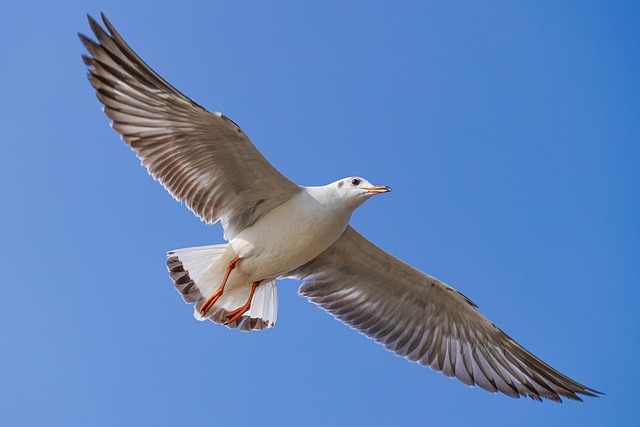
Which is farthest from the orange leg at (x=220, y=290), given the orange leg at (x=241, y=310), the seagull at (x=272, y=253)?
the orange leg at (x=241, y=310)

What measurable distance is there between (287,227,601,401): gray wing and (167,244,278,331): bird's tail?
26.1 inches

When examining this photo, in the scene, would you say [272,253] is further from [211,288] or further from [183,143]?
[183,143]

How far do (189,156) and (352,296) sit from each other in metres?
2.58

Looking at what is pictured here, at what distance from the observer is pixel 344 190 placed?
8.42 metres

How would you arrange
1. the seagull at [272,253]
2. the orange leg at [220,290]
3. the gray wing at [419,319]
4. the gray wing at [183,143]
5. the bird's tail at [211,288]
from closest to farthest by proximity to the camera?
the gray wing at [183,143] → the seagull at [272,253] → the orange leg at [220,290] → the bird's tail at [211,288] → the gray wing at [419,319]

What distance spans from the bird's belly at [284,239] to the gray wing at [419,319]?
2.44 ft

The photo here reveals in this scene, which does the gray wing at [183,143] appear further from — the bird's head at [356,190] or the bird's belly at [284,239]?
the bird's head at [356,190]

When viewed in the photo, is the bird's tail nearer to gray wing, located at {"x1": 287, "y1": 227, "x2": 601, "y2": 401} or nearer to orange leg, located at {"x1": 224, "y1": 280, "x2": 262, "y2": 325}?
orange leg, located at {"x1": 224, "y1": 280, "x2": 262, "y2": 325}

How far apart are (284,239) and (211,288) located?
3.23 feet

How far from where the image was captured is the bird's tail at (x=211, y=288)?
8.84 metres

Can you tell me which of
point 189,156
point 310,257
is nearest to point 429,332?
point 310,257

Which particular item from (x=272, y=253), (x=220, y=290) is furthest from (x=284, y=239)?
(x=220, y=290)

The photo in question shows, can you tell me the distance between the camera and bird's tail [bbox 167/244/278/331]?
884 centimetres

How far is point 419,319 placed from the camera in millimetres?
9867
